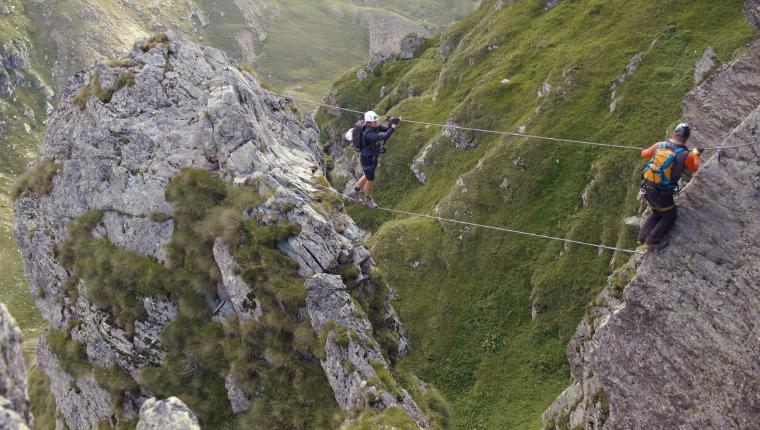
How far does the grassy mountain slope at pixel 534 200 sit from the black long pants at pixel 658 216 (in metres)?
18.9

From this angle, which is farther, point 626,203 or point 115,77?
point 626,203

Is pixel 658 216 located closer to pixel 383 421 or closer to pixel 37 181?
pixel 383 421

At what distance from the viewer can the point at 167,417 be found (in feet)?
37.1

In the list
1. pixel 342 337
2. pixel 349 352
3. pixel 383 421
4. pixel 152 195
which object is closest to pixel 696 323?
pixel 383 421

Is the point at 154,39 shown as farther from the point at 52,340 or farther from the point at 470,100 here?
the point at 470,100

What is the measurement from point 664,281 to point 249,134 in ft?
76.0

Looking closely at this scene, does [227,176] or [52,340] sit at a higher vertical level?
[227,176]

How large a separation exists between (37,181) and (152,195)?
1150 cm

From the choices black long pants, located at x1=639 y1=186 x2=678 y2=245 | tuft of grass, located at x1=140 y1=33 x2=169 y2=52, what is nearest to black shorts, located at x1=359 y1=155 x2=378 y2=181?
black long pants, located at x1=639 y1=186 x2=678 y2=245

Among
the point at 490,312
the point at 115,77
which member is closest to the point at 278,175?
the point at 115,77

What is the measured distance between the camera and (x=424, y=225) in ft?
189

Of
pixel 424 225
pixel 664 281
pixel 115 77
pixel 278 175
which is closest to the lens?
pixel 664 281

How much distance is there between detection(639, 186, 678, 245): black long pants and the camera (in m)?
17.4

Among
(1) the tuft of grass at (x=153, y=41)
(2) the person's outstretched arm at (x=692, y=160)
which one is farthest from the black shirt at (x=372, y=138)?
(1) the tuft of grass at (x=153, y=41)
